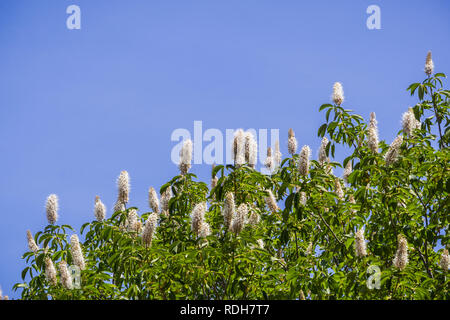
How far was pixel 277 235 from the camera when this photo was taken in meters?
10.3

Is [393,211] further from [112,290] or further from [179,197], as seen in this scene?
[112,290]

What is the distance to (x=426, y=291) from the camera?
7465mm

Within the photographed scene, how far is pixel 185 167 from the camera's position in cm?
900

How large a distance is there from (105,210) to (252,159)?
2831mm

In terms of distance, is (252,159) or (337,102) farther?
(337,102)

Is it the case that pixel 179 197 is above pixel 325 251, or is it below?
above

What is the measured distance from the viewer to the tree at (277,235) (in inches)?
305

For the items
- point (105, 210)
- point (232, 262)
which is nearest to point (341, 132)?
point (232, 262)

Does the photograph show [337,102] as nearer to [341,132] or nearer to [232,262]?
[341,132]

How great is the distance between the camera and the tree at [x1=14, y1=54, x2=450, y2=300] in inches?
305

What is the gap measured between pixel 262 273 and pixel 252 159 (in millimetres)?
1844
